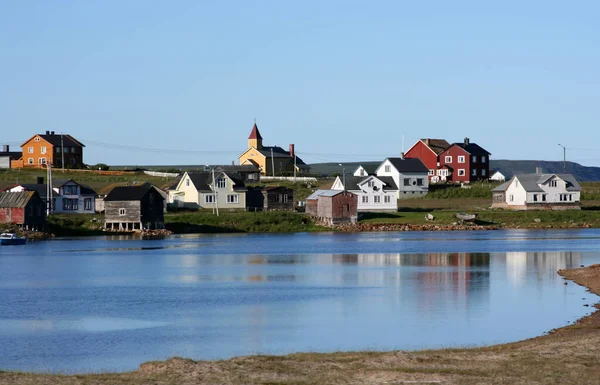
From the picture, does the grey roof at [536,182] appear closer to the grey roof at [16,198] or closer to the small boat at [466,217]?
the small boat at [466,217]

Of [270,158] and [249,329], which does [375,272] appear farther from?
[270,158]

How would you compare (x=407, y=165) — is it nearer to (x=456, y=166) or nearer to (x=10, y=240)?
(x=456, y=166)

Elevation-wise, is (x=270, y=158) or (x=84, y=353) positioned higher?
(x=270, y=158)

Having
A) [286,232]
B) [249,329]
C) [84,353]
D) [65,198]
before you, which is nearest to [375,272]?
[249,329]

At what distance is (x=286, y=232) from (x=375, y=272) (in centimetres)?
4062

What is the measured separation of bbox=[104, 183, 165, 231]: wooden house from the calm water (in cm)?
1608

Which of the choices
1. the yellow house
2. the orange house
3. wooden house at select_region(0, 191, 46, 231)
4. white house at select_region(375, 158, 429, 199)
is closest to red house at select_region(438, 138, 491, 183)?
white house at select_region(375, 158, 429, 199)

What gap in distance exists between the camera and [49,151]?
136500 mm

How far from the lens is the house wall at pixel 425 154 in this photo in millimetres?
131375

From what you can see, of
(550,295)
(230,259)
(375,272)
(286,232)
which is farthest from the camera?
(286,232)

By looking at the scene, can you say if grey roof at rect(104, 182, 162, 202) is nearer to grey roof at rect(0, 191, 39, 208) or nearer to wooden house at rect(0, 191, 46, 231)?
wooden house at rect(0, 191, 46, 231)

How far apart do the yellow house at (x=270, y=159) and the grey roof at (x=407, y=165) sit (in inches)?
1133

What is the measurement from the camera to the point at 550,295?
40.2m

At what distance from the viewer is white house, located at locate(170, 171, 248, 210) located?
99375mm
